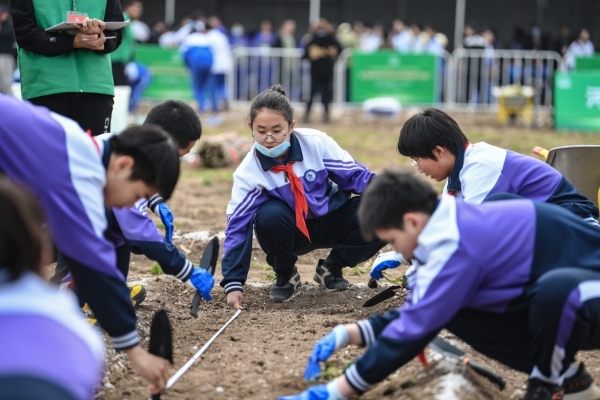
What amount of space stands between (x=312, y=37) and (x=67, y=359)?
13.1m

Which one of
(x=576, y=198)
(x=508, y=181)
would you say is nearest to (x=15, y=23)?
(x=508, y=181)

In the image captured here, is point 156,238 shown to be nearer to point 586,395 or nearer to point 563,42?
point 586,395

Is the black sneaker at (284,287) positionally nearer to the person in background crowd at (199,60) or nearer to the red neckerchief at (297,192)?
the red neckerchief at (297,192)

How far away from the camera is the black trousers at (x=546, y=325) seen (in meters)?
2.78

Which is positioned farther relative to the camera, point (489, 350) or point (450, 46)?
point (450, 46)

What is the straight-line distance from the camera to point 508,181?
13.1 ft

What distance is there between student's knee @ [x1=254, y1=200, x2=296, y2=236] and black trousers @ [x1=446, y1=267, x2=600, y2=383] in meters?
1.58

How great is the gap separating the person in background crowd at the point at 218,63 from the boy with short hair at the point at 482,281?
12478 millimetres

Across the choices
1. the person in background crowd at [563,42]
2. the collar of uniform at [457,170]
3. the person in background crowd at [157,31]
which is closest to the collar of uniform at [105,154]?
the collar of uniform at [457,170]

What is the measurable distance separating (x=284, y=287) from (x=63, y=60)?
1736 millimetres

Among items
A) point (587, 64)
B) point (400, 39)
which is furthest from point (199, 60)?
point (587, 64)

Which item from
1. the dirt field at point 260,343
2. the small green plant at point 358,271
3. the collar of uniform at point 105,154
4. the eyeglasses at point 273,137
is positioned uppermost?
the collar of uniform at point 105,154

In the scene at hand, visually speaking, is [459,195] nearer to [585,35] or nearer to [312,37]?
[312,37]

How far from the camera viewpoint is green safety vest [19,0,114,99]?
4660 mm
